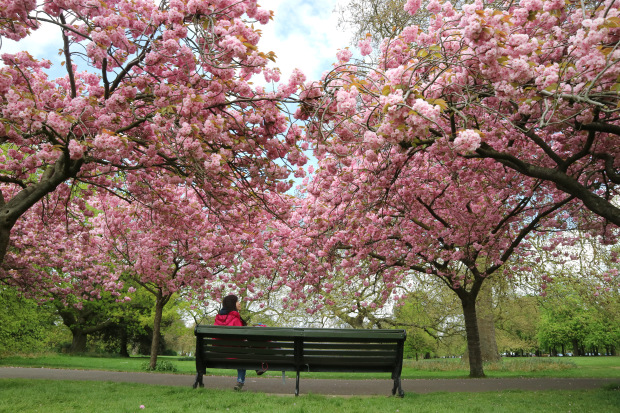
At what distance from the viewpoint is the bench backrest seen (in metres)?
5.92

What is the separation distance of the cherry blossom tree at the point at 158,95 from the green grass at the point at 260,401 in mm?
2341

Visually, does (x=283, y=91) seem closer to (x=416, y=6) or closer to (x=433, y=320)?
(x=416, y=6)

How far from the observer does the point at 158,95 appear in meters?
5.65

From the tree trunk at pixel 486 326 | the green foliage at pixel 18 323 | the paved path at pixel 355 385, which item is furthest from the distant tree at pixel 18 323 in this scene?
the tree trunk at pixel 486 326

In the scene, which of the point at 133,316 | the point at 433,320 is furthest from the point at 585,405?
the point at 133,316

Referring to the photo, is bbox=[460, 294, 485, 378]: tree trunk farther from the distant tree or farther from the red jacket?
the distant tree

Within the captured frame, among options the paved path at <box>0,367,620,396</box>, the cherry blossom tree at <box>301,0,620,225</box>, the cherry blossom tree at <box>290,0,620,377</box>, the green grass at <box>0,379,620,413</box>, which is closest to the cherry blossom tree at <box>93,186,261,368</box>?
the cherry blossom tree at <box>290,0,620,377</box>

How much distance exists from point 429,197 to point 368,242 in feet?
6.20

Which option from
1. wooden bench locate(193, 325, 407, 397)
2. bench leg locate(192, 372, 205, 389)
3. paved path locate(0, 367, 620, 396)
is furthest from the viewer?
paved path locate(0, 367, 620, 396)

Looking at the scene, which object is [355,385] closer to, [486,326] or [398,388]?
[398,388]

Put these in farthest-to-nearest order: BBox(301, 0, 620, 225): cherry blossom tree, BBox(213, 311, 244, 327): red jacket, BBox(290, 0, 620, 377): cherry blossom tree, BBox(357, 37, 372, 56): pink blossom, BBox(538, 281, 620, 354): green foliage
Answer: BBox(538, 281, 620, 354): green foliage → BBox(357, 37, 372, 56): pink blossom → BBox(213, 311, 244, 327): red jacket → BBox(290, 0, 620, 377): cherry blossom tree → BBox(301, 0, 620, 225): cherry blossom tree

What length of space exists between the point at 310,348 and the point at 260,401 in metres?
1.19

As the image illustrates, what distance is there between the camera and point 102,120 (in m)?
5.48

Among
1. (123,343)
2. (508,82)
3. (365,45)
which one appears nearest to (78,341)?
(123,343)
